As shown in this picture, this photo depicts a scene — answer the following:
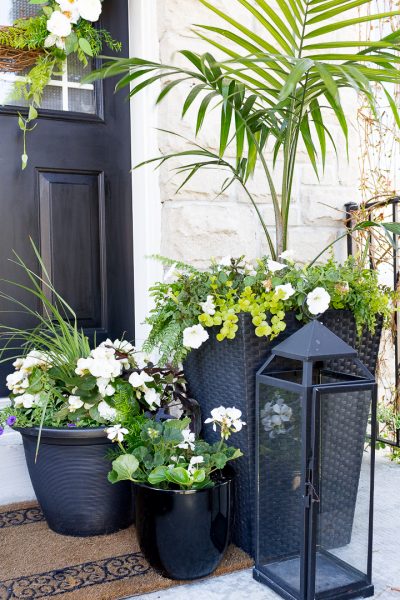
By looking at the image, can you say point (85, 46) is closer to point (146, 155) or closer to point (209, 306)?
point (146, 155)

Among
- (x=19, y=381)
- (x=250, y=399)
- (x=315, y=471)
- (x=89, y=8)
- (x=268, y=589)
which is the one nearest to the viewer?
(x=315, y=471)

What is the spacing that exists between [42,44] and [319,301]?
4.11 ft

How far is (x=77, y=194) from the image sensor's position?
2.16 meters

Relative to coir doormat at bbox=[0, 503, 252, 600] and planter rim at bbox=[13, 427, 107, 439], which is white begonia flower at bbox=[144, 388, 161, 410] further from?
→ coir doormat at bbox=[0, 503, 252, 600]

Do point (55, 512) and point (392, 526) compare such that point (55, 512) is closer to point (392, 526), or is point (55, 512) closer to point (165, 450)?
point (165, 450)

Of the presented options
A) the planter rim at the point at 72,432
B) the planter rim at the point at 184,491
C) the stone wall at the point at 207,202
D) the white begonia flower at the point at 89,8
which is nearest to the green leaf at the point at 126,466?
the planter rim at the point at 184,491

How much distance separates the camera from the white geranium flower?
1.92 m

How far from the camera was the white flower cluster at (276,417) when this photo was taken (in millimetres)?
1427

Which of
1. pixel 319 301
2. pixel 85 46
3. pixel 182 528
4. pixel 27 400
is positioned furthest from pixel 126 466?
pixel 85 46

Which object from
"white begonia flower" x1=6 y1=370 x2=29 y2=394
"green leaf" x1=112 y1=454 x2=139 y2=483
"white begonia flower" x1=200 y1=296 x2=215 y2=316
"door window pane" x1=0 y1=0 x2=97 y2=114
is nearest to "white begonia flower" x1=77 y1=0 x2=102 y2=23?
"door window pane" x1=0 y1=0 x2=97 y2=114

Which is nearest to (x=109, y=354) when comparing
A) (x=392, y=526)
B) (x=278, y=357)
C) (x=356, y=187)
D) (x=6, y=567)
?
(x=278, y=357)

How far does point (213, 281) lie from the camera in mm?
1671

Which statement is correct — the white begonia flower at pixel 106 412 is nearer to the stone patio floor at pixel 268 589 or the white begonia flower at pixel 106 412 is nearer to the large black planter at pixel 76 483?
the large black planter at pixel 76 483

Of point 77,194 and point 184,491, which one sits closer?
point 184,491
